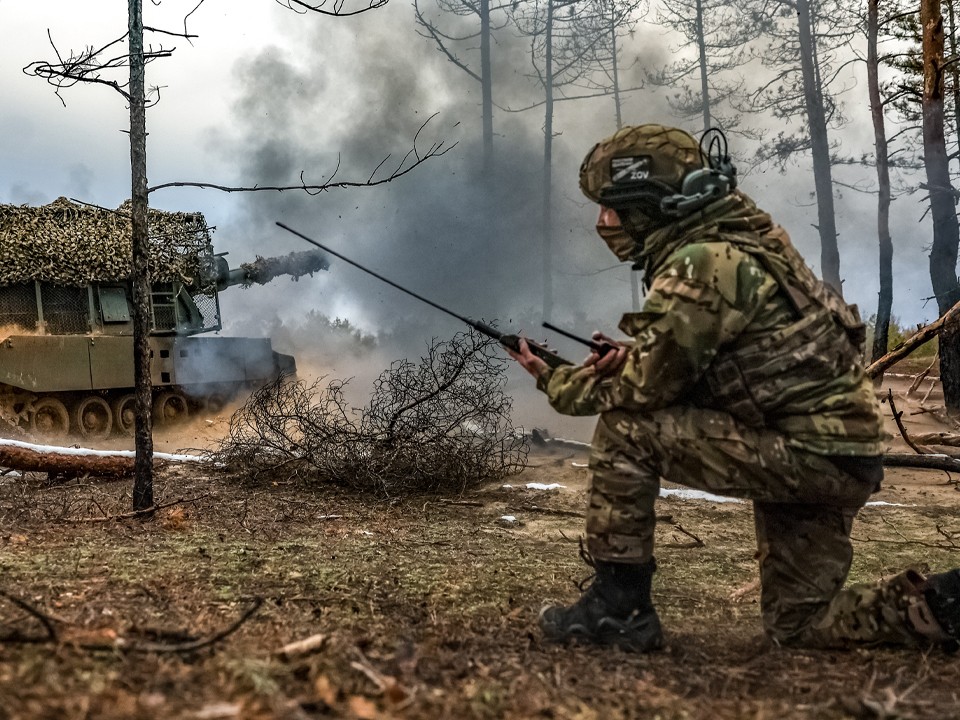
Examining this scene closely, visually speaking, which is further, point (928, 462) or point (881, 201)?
point (881, 201)

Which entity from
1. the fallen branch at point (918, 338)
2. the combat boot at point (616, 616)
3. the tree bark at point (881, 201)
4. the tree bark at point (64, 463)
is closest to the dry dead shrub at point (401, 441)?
the tree bark at point (64, 463)

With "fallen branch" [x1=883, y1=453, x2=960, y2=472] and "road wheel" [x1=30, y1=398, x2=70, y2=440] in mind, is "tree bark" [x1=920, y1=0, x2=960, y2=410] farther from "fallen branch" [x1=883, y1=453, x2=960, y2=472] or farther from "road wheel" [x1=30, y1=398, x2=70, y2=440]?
"road wheel" [x1=30, y1=398, x2=70, y2=440]

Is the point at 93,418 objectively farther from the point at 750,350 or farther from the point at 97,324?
the point at 750,350

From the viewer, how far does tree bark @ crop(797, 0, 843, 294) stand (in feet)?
64.0

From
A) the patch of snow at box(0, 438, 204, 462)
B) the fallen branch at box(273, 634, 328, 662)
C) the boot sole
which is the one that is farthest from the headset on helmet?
the patch of snow at box(0, 438, 204, 462)

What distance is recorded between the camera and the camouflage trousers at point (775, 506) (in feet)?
9.98

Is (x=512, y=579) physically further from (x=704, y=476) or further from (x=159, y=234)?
(x=159, y=234)

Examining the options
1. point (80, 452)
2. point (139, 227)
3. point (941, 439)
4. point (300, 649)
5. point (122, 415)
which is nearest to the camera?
point (300, 649)

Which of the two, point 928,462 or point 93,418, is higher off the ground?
point 93,418

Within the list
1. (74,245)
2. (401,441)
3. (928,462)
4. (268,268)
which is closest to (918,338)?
(928,462)

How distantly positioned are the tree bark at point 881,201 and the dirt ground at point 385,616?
11.1m

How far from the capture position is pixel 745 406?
307 cm

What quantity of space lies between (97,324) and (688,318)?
14.0 m

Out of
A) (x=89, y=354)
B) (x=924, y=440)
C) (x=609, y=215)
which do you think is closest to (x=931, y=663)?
(x=609, y=215)
